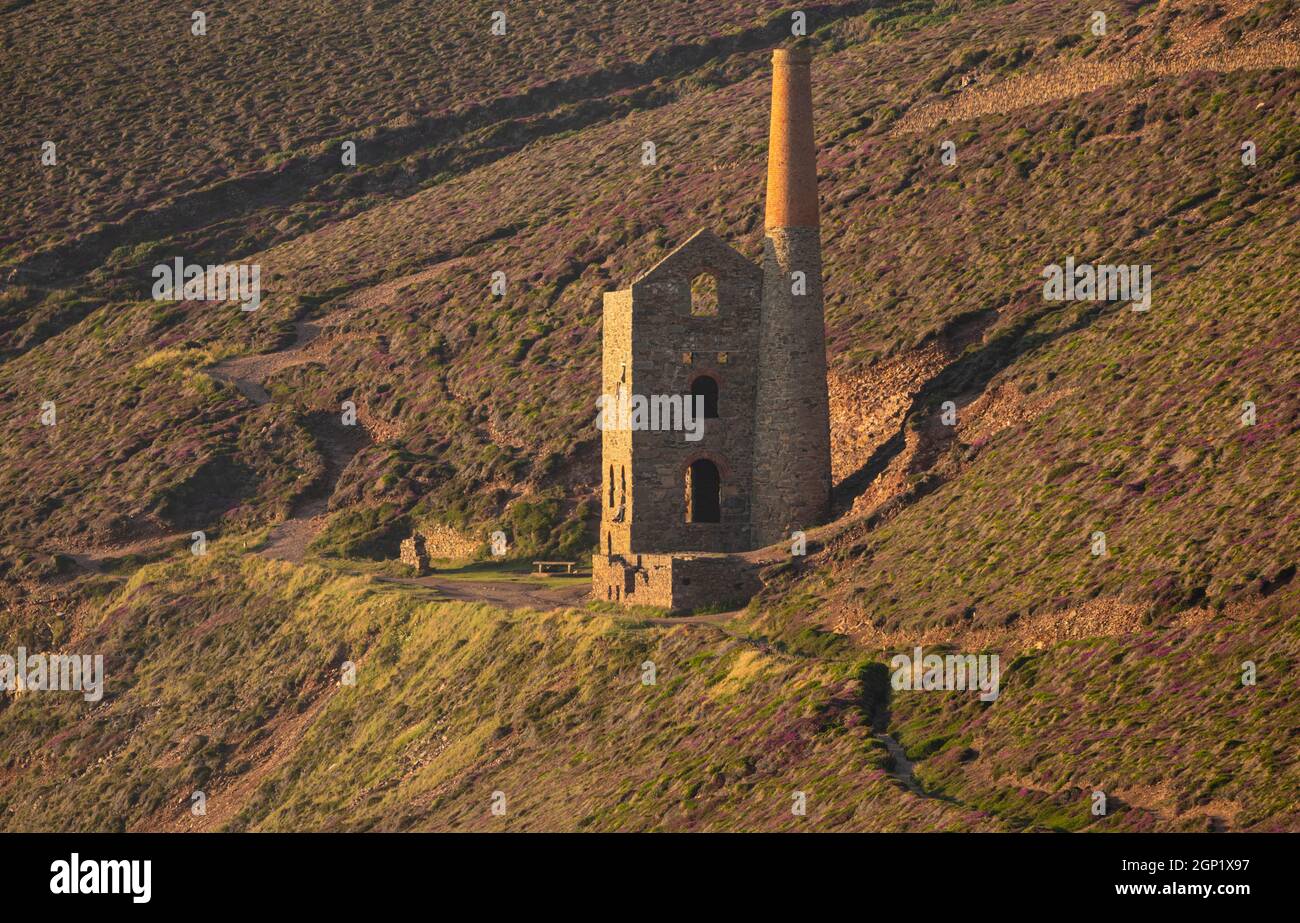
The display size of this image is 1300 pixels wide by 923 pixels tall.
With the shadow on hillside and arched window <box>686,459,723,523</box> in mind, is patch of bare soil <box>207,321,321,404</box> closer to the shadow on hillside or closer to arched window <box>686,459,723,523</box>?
arched window <box>686,459,723,523</box>

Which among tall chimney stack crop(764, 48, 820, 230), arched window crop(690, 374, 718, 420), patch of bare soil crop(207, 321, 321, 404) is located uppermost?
patch of bare soil crop(207, 321, 321, 404)

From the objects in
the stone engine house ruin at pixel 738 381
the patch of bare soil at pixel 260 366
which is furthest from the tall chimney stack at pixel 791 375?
the patch of bare soil at pixel 260 366

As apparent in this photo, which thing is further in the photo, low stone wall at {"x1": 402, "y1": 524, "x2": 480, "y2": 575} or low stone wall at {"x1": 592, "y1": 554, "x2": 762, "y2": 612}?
low stone wall at {"x1": 402, "y1": 524, "x2": 480, "y2": 575}

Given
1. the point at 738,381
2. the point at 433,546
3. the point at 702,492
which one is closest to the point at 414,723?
the point at 702,492

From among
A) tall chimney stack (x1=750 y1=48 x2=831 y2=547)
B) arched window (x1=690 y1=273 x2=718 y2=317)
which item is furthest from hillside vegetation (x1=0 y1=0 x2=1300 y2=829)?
arched window (x1=690 y1=273 x2=718 y2=317)

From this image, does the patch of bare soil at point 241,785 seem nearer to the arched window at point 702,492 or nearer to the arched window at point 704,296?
the arched window at point 702,492

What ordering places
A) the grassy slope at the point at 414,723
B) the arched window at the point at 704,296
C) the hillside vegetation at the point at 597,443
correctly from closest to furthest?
the hillside vegetation at the point at 597,443, the grassy slope at the point at 414,723, the arched window at the point at 704,296
